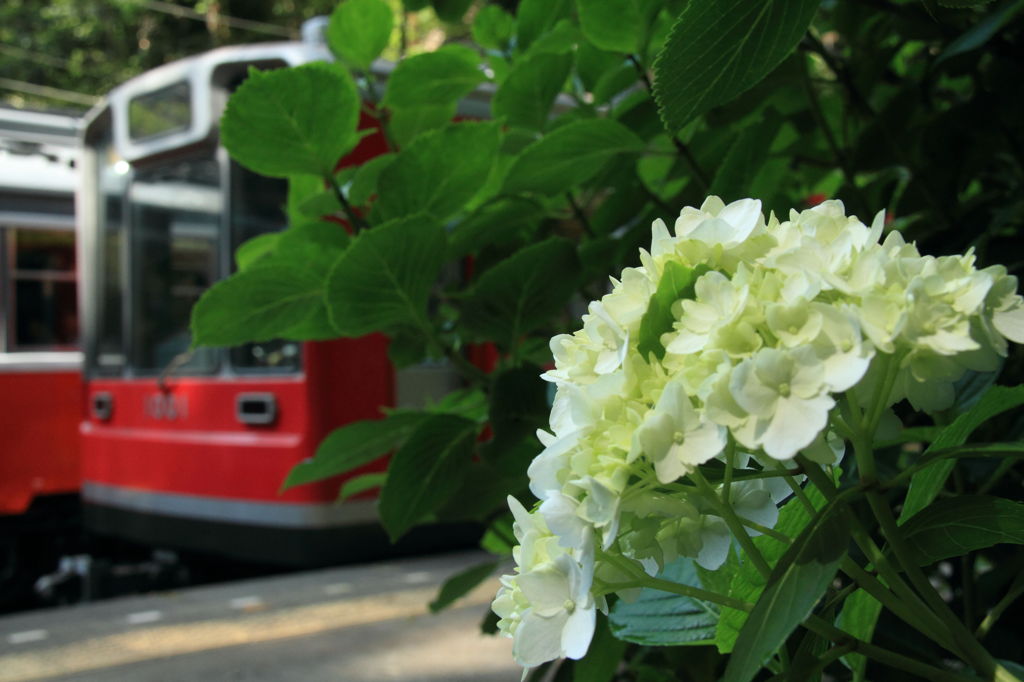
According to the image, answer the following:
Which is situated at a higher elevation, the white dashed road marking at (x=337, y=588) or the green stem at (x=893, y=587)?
the green stem at (x=893, y=587)

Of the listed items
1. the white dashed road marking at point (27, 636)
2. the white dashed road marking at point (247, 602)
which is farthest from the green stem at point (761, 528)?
the white dashed road marking at point (247, 602)

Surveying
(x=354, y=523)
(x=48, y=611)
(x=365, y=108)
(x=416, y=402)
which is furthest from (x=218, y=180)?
(x=365, y=108)

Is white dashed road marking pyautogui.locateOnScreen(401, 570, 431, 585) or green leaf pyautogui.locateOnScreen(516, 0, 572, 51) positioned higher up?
green leaf pyautogui.locateOnScreen(516, 0, 572, 51)

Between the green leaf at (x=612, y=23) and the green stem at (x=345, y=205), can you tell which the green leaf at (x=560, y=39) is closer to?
the green leaf at (x=612, y=23)

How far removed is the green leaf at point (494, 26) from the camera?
1087 mm

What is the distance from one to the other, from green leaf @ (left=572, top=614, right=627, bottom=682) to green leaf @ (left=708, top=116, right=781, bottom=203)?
303mm

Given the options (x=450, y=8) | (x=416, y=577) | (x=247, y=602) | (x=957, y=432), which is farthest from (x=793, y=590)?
(x=416, y=577)

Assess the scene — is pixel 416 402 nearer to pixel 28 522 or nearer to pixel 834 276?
pixel 28 522

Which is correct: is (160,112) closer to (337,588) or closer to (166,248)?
(166,248)

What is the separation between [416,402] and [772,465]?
14.2 feet

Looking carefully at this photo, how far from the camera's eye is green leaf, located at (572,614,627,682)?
67 centimetres

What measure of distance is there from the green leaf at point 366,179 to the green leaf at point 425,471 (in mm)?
199

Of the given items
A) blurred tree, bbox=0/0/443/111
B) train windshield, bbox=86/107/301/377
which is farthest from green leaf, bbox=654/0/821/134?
blurred tree, bbox=0/0/443/111

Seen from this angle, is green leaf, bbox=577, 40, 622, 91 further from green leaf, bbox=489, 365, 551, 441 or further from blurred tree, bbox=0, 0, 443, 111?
blurred tree, bbox=0, 0, 443, 111
